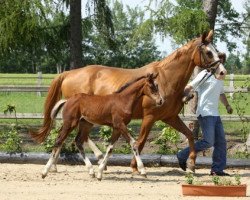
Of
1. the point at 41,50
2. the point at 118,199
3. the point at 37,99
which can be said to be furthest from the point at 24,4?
the point at 37,99

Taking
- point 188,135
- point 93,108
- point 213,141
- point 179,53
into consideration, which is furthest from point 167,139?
point 93,108

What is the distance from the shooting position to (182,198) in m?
8.36

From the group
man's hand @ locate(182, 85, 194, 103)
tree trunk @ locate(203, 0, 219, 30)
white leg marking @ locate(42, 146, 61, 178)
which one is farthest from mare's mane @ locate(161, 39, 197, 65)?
tree trunk @ locate(203, 0, 219, 30)

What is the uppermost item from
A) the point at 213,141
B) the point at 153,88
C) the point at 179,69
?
the point at 179,69

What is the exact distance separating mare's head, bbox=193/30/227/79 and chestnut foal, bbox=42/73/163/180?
87 cm

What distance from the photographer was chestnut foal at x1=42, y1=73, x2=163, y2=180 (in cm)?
1006

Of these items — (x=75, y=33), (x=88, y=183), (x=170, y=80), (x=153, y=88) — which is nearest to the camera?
(x=88, y=183)

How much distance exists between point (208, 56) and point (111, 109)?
1696mm

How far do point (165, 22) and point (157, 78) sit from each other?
153 inches

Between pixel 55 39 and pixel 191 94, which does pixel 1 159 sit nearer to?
pixel 191 94

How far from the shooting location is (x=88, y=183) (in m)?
9.79

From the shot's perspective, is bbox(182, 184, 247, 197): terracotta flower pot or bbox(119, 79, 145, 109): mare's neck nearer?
bbox(182, 184, 247, 197): terracotta flower pot

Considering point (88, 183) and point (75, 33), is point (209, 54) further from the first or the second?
point (75, 33)

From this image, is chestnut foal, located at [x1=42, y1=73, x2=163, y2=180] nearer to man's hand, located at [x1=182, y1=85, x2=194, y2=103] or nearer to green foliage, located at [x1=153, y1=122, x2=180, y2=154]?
man's hand, located at [x1=182, y1=85, x2=194, y2=103]
